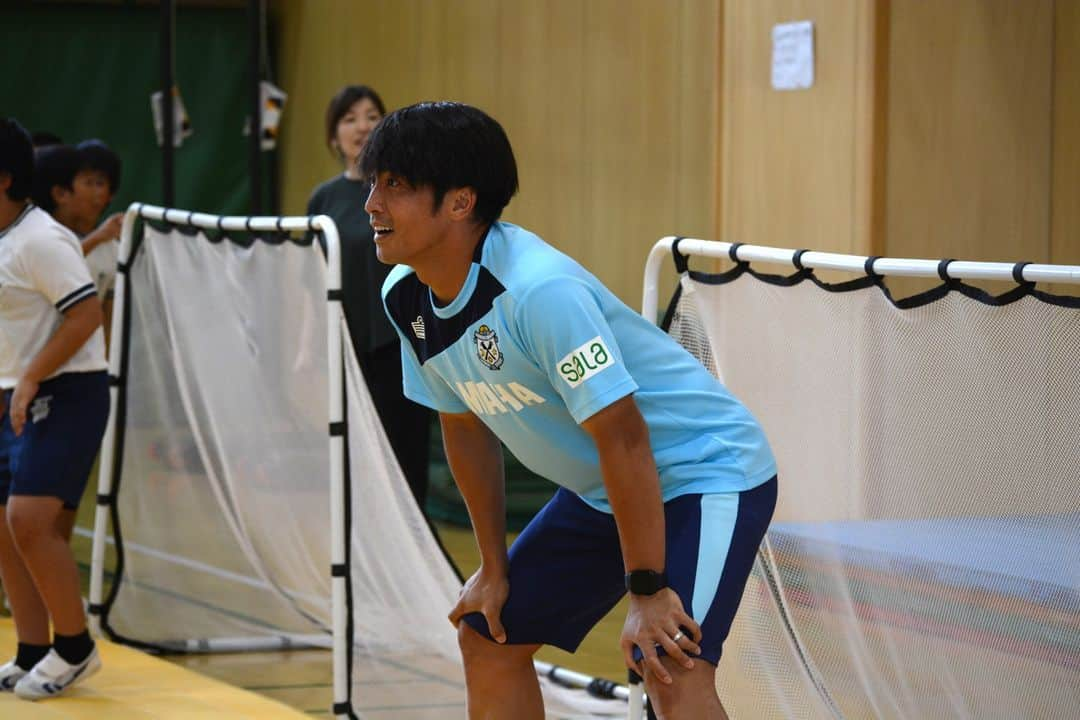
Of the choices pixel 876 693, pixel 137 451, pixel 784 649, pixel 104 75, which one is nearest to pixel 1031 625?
pixel 876 693

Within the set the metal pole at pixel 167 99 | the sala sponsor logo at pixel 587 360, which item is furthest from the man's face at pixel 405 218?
the metal pole at pixel 167 99

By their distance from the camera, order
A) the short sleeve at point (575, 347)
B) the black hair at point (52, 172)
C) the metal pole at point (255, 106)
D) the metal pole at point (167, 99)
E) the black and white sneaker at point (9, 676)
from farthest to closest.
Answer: the metal pole at point (255, 106) → the metal pole at point (167, 99) → the black hair at point (52, 172) → the black and white sneaker at point (9, 676) → the short sleeve at point (575, 347)

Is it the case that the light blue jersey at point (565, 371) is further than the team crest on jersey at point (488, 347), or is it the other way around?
the team crest on jersey at point (488, 347)

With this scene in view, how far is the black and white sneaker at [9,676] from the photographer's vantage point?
427 cm

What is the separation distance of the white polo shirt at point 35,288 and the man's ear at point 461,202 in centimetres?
203

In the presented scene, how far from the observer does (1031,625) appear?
8.54ft

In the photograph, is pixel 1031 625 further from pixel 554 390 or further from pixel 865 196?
pixel 865 196

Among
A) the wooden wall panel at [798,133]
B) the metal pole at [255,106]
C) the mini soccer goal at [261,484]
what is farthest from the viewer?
the metal pole at [255,106]

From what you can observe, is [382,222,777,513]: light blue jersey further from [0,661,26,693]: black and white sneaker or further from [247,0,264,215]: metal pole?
[247,0,264,215]: metal pole

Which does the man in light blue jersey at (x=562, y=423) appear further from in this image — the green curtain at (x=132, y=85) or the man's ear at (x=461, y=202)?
the green curtain at (x=132, y=85)

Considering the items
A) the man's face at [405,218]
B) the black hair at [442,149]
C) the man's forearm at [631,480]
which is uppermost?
the black hair at [442,149]

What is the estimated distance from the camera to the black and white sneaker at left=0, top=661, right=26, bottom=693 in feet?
14.0

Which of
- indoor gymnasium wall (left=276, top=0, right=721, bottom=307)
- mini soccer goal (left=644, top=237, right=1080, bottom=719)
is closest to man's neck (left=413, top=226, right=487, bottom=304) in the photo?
mini soccer goal (left=644, top=237, right=1080, bottom=719)

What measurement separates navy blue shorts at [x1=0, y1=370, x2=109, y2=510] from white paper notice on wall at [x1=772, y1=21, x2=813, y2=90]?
214 cm
